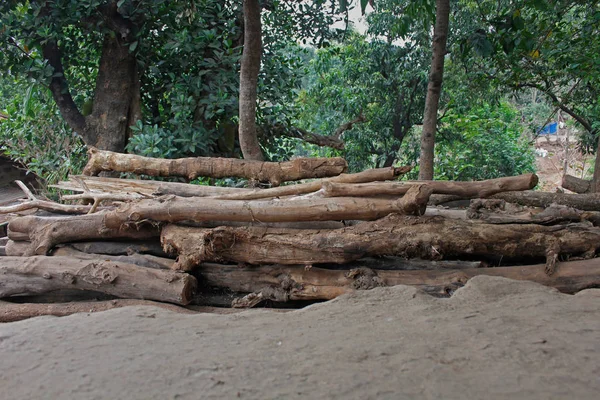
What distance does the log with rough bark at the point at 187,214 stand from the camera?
10.8 ft

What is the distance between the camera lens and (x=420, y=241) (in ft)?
10.2

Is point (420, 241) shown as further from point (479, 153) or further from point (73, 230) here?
point (479, 153)

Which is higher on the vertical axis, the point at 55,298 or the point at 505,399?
the point at 505,399

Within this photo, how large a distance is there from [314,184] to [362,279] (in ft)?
2.89

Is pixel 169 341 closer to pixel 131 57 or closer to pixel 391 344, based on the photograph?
pixel 391 344

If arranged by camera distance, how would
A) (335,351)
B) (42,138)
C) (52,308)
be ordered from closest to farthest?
(335,351) → (52,308) → (42,138)

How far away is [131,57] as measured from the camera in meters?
6.75

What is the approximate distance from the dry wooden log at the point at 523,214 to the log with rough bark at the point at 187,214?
1.61ft

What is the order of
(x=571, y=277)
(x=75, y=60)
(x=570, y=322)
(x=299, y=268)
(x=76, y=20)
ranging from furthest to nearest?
(x=75, y=60) < (x=76, y=20) < (x=299, y=268) < (x=571, y=277) < (x=570, y=322)

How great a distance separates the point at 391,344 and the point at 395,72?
8.17 meters

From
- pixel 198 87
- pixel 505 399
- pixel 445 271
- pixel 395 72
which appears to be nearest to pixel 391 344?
pixel 505 399

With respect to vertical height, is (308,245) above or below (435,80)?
below

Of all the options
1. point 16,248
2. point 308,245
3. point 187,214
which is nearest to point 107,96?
point 16,248

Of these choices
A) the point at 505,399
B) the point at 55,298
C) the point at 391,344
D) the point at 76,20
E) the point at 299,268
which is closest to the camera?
the point at 505,399
